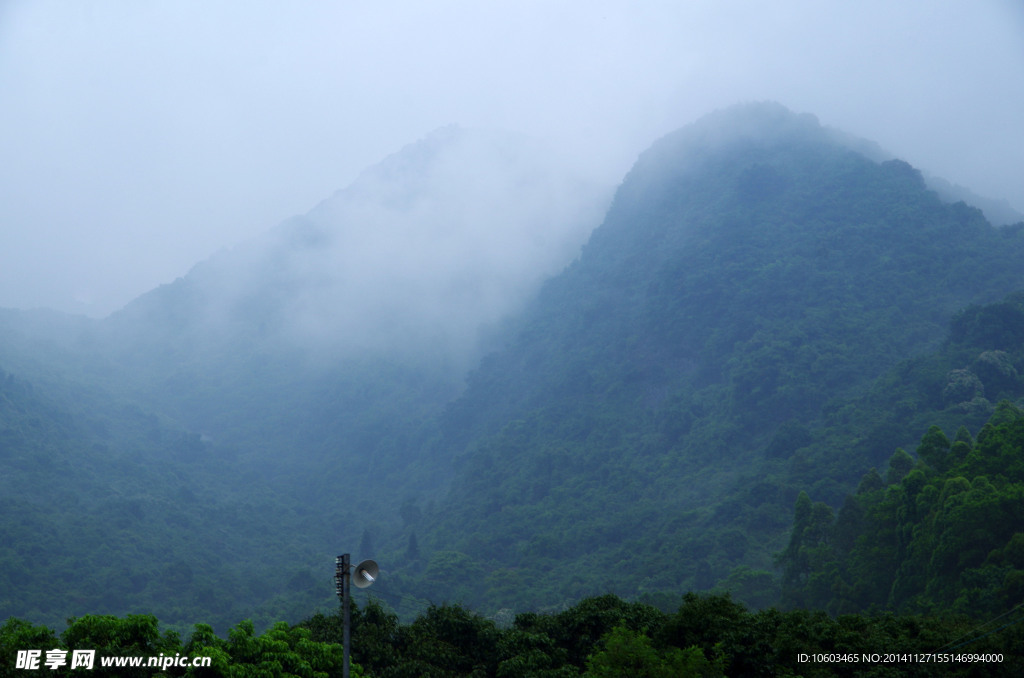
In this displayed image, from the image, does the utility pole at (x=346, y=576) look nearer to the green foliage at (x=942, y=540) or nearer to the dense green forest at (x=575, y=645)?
the dense green forest at (x=575, y=645)

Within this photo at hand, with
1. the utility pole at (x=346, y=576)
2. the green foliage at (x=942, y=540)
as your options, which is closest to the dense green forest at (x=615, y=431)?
the green foliage at (x=942, y=540)

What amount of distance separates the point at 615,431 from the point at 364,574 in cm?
9106

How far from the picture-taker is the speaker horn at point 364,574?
12.4 m

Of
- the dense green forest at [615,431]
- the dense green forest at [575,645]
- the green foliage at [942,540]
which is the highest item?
the dense green forest at [615,431]

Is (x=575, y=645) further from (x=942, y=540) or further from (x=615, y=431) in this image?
(x=615, y=431)

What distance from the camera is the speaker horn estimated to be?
12398 mm

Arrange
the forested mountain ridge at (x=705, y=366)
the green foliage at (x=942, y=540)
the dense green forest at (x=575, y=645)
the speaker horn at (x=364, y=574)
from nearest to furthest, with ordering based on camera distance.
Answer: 1. the speaker horn at (x=364, y=574)
2. the dense green forest at (x=575, y=645)
3. the green foliage at (x=942, y=540)
4. the forested mountain ridge at (x=705, y=366)

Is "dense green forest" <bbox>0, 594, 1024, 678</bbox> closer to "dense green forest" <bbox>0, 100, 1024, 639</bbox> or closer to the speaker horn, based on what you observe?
"dense green forest" <bbox>0, 100, 1024, 639</bbox>

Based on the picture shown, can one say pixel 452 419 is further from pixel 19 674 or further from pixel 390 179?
pixel 19 674

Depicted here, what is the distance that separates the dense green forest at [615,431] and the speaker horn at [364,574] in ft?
28.2

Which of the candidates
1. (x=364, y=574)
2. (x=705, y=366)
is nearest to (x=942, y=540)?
(x=364, y=574)

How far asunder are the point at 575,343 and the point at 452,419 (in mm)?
24325

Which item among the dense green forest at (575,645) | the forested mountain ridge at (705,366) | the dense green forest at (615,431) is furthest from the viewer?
the forested mountain ridge at (705,366)

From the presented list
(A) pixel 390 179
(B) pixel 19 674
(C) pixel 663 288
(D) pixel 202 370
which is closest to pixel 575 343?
(C) pixel 663 288
